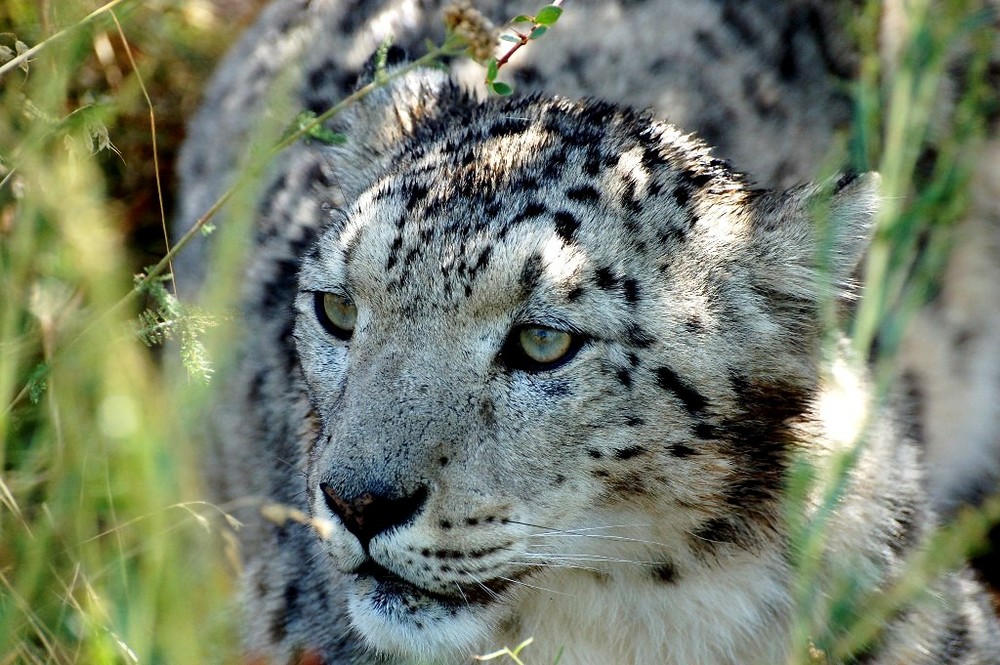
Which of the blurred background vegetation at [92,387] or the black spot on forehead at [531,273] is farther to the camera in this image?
the black spot on forehead at [531,273]

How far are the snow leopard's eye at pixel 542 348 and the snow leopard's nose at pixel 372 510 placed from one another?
397 millimetres

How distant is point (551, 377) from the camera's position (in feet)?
10.5

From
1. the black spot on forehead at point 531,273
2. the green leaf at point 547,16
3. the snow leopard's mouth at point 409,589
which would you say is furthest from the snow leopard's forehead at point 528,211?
the snow leopard's mouth at point 409,589

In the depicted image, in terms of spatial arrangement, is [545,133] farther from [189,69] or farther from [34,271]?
[189,69]

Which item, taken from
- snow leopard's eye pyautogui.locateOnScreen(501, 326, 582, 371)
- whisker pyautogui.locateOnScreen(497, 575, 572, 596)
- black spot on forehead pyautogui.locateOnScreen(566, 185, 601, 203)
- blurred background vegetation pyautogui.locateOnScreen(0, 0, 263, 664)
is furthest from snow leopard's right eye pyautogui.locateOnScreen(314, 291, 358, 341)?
whisker pyautogui.locateOnScreen(497, 575, 572, 596)

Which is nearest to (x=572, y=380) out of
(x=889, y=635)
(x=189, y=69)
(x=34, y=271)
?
(x=889, y=635)

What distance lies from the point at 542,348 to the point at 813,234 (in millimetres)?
740

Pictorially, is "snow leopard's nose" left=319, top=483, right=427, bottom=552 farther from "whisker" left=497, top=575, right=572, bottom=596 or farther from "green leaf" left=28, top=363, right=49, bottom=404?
"green leaf" left=28, top=363, right=49, bottom=404

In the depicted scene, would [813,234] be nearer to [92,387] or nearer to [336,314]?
[336,314]

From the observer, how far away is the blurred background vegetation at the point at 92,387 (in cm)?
304

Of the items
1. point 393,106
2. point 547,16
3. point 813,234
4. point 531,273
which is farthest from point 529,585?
point 393,106

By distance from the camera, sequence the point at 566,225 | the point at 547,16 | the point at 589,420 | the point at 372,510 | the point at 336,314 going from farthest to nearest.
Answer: the point at 336,314 → the point at 547,16 → the point at 566,225 → the point at 589,420 → the point at 372,510

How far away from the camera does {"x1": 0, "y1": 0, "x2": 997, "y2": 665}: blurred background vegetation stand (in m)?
3.04

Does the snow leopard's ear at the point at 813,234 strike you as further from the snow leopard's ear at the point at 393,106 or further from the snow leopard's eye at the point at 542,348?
the snow leopard's ear at the point at 393,106
